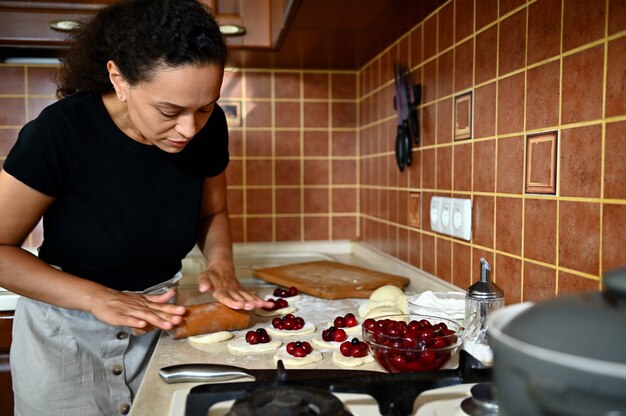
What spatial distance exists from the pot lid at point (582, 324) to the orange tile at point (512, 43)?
0.66 m

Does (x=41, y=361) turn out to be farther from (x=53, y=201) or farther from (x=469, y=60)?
(x=469, y=60)

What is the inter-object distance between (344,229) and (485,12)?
1126mm

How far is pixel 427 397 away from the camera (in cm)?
64

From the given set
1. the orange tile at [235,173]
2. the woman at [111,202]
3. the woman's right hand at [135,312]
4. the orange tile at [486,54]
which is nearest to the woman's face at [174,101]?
the woman at [111,202]

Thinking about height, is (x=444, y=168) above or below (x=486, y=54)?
below

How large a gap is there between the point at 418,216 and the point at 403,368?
72cm

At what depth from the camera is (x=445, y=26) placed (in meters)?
1.22

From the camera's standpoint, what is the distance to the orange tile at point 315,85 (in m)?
1.97

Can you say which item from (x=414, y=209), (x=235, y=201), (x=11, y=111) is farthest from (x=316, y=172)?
(x=11, y=111)

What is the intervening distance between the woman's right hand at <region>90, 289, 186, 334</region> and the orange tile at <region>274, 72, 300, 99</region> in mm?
1185

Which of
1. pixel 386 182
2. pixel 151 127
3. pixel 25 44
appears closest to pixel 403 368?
pixel 151 127

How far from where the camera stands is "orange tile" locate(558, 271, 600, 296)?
77 cm

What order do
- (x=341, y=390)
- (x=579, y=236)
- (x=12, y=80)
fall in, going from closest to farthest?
(x=341, y=390)
(x=579, y=236)
(x=12, y=80)

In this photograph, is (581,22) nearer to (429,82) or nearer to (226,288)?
(429,82)
